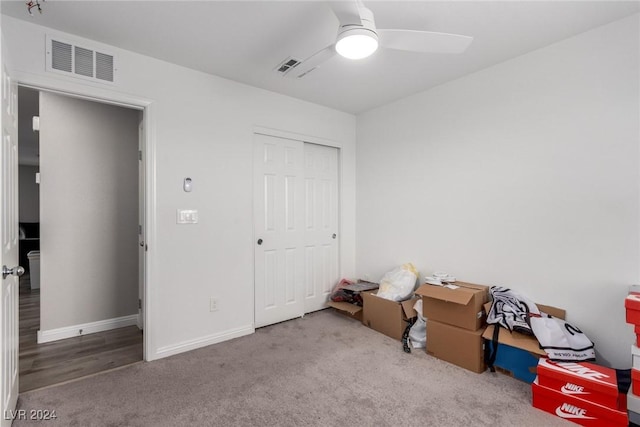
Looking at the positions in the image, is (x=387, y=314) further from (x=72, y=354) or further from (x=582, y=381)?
(x=72, y=354)

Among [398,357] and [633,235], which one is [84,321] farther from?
[633,235]

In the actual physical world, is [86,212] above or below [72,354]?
above

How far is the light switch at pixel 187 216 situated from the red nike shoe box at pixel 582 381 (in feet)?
9.29

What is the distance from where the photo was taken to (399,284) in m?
3.29

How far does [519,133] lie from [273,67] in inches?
86.2

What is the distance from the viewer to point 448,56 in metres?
2.60

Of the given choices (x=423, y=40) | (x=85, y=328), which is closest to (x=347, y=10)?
(x=423, y=40)

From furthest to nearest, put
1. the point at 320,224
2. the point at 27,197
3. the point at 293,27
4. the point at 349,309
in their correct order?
the point at 27,197 → the point at 320,224 → the point at 349,309 → the point at 293,27

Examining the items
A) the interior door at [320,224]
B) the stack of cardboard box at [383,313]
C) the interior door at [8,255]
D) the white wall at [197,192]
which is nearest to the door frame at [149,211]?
the white wall at [197,192]

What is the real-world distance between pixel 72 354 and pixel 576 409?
3813mm

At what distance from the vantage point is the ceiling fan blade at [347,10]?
5.01ft

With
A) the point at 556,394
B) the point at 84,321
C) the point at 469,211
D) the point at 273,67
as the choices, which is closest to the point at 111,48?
the point at 273,67

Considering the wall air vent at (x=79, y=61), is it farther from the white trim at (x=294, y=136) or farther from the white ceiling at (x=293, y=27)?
the white trim at (x=294, y=136)

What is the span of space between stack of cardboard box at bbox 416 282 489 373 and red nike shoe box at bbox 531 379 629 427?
47 cm
